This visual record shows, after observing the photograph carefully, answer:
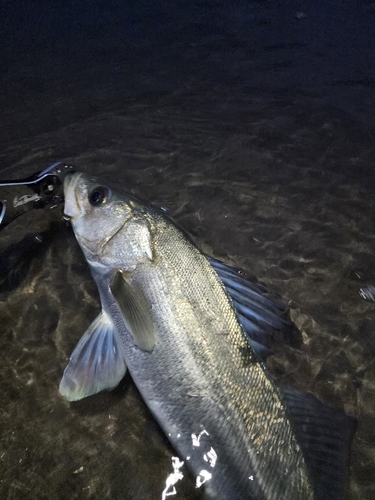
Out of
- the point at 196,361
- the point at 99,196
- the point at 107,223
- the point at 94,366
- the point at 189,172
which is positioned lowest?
the point at 94,366

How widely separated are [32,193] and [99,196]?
68 cm

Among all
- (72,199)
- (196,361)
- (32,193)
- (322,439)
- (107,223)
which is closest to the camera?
(322,439)

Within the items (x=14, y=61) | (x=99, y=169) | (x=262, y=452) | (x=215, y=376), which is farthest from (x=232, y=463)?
(x=14, y=61)

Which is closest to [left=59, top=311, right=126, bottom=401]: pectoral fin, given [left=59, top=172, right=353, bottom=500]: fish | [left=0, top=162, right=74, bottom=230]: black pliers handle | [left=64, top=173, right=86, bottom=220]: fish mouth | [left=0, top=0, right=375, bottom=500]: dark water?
[left=59, top=172, right=353, bottom=500]: fish

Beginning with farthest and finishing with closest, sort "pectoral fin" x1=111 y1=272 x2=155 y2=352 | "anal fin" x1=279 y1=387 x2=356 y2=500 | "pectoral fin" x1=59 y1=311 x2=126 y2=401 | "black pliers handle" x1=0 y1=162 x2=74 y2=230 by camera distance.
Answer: "black pliers handle" x1=0 y1=162 x2=74 y2=230 → "pectoral fin" x1=59 y1=311 x2=126 y2=401 → "pectoral fin" x1=111 y1=272 x2=155 y2=352 → "anal fin" x1=279 y1=387 x2=356 y2=500

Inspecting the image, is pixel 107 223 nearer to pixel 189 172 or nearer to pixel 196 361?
pixel 196 361

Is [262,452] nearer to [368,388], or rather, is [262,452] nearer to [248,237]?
[368,388]

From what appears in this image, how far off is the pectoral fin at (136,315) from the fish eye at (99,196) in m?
0.69

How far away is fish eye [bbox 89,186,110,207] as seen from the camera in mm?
2986

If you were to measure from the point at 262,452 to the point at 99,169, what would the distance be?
11.5 feet

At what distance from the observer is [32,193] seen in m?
3.27

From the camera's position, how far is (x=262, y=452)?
88.8 inches

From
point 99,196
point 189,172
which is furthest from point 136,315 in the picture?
point 189,172

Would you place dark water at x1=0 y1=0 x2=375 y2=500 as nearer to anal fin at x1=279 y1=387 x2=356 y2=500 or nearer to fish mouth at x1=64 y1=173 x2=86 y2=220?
anal fin at x1=279 y1=387 x2=356 y2=500
